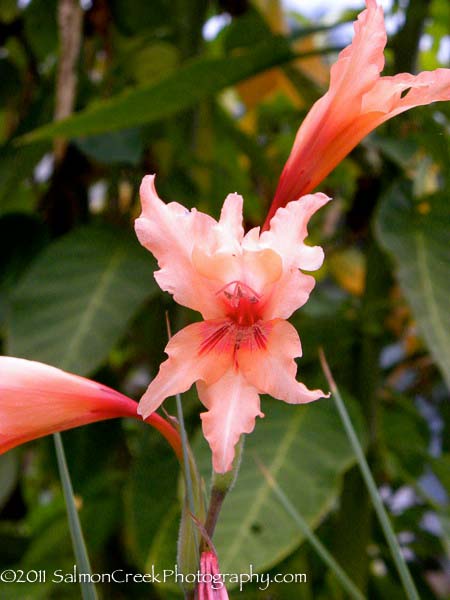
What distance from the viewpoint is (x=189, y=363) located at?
30 centimetres

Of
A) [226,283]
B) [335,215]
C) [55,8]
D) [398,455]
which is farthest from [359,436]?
[55,8]

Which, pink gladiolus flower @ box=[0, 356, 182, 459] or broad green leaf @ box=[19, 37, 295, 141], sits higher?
broad green leaf @ box=[19, 37, 295, 141]

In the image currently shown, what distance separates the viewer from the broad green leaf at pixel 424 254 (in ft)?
2.20

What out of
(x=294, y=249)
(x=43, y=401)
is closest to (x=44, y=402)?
(x=43, y=401)

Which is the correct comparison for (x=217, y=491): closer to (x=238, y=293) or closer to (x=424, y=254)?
(x=238, y=293)

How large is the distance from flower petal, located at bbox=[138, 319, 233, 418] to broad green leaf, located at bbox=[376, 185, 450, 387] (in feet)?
1.19

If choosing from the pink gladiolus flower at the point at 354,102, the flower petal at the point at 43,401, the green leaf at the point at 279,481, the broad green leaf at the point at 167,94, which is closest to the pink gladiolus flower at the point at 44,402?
the flower petal at the point at 43,401

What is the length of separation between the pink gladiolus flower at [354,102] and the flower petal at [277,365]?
6 centimetres

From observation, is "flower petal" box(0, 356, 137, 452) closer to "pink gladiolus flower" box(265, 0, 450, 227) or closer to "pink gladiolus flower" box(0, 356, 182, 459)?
"pink gladiolus flower" box(0, 356, 182, 459)

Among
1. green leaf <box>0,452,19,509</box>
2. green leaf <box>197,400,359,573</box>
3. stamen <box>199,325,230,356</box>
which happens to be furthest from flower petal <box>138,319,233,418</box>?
green leaf <box>0,452,19,509</box>

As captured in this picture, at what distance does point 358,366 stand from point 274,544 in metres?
0.31

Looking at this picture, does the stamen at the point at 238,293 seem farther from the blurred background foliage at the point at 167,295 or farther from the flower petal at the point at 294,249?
the blurred background foliage at the point at 167,295

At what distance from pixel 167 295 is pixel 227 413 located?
65 centimetres

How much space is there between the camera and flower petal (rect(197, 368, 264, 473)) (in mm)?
283
